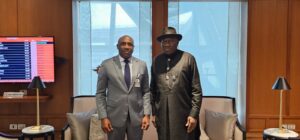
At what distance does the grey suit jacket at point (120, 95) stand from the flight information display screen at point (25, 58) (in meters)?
1.60

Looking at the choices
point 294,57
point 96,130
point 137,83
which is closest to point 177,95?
point 137,83

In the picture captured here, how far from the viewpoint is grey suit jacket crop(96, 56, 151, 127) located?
249 centimetres

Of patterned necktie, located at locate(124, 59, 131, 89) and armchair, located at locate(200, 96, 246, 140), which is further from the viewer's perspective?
armchair, located at locate(200, 96, 246, 140)

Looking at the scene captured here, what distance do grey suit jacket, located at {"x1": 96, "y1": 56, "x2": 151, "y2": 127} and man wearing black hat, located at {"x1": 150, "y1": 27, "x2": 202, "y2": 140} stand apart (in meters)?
0.18

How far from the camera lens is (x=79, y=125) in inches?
129

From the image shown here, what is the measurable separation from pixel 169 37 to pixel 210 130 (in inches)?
63.6

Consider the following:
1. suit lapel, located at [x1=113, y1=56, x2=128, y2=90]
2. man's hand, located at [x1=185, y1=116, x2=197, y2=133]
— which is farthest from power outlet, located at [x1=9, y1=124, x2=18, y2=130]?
man's hand, located at [x1=185, y1=116, x2=197, y2=133]

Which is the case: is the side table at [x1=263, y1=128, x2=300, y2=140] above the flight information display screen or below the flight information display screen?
below

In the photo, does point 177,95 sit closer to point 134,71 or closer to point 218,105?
point 134,71

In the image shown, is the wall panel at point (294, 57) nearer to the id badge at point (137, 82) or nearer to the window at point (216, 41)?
the window at point (216, 41)

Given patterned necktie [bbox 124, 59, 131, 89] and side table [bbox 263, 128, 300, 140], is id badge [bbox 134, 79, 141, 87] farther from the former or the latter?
side table [bbox 263, 128, 300, 140]

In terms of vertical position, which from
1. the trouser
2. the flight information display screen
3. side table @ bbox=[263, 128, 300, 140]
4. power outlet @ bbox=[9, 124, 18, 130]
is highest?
the flight information display screen

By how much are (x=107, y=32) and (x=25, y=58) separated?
1134 millimetres

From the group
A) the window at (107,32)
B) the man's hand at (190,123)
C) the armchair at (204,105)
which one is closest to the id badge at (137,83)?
the man's hand at (190,123)
